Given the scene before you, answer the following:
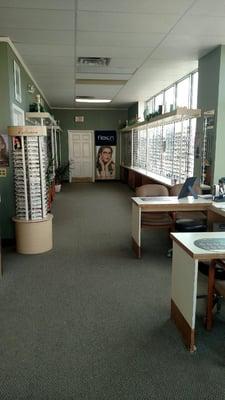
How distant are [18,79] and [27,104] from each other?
1.00 m

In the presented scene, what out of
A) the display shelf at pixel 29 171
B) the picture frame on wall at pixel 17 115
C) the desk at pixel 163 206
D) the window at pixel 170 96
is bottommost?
the desk at pixel 163 206

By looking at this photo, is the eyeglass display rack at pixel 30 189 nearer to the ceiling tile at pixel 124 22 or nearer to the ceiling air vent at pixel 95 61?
the ceiling tile at pixel 124 22

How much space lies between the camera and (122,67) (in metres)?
6.09

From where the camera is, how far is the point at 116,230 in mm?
5887

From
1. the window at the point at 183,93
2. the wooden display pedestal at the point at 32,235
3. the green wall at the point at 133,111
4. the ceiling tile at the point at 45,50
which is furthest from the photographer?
the green wall at the point at 133,111

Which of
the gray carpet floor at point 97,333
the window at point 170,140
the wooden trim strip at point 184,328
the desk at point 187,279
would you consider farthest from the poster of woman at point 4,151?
the wooden trim strip at point 184,328

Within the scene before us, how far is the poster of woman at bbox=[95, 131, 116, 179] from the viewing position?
43.9 feet

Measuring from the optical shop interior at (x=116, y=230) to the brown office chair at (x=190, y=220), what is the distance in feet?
0.07

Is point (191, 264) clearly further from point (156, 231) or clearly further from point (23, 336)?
point (156, 231)

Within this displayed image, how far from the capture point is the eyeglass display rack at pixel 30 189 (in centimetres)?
430

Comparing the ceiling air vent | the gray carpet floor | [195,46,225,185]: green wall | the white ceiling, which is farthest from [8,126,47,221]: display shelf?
[195,46,225,185]: green wall

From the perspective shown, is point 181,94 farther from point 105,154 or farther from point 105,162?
point 105,162

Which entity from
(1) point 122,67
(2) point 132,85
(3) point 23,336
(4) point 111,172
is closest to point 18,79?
(1) point 122,67

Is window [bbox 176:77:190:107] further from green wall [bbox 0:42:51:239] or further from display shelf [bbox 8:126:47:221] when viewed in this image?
display shelf [bbox 8:126:47:221]
